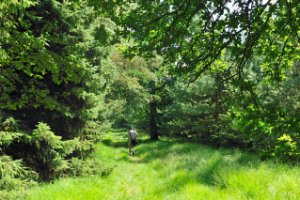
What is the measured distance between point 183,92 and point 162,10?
14111 mm

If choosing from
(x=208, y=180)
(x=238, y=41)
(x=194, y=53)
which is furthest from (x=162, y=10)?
(x=208, y=180)

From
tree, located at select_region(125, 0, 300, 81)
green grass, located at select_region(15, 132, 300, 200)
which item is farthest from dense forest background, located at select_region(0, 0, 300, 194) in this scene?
green grass, located at select_region(15, 132, 300, 200)

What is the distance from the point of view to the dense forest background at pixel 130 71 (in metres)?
4.38

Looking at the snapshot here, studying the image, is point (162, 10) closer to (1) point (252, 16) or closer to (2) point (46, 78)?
(1) point (252, 16)

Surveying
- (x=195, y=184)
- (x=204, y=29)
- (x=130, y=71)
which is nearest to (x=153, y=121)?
(x=130, y=71)

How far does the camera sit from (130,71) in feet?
59.2

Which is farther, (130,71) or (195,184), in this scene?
(130,71)

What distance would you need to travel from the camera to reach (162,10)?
5043 mm

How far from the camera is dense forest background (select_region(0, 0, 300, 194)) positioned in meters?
4.38

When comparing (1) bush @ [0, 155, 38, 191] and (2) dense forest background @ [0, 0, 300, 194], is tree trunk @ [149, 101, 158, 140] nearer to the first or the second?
(2) dense forest background @ [0, 0, 300, 194]

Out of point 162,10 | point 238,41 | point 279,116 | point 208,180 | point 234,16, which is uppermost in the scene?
point 162,10

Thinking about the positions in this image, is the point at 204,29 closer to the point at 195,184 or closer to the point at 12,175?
the point at 195,184

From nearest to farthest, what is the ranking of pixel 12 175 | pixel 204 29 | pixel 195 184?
pixel 204 29 → pixel 12 175 → pixel 195 184

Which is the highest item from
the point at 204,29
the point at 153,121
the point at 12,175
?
the point at 204,29
